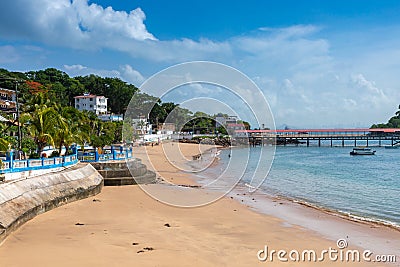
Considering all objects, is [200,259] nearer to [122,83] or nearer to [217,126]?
[122,83]

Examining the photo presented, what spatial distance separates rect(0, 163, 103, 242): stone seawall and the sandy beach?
35 centimetres

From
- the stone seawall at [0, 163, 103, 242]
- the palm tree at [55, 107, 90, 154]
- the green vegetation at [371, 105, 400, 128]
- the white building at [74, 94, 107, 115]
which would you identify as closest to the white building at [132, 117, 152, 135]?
the white building at [74, 94, 107, 115]

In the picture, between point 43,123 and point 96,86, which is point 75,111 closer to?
point 43,123

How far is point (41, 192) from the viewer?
620 inches

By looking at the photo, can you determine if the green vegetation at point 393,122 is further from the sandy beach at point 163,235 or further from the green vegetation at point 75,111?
the sandy beach at point 163,235

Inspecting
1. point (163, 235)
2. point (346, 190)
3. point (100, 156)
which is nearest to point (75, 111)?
point (100, 156)

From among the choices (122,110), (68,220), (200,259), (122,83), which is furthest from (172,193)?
A: (122,83)

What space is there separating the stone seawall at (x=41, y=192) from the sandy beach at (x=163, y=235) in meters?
0.35

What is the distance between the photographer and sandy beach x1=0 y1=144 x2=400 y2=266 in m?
10.4

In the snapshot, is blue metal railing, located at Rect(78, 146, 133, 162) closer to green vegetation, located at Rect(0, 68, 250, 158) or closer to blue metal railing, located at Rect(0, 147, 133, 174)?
blue metal railing, located at Rect(0, 147, 133, 174)

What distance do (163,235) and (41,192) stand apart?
240 inches

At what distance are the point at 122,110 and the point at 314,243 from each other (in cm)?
7833

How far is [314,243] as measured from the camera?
12.8 metres

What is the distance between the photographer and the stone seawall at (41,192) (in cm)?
1243
